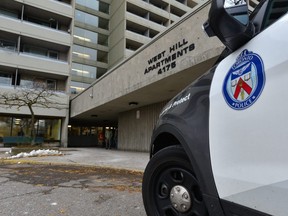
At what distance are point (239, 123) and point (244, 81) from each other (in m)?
0.27

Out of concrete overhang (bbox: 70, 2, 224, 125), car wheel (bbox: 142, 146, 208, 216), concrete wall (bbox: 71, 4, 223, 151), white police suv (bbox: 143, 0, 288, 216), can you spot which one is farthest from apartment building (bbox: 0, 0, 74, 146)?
white police suv (bbox: 143, 0, 288, 216)

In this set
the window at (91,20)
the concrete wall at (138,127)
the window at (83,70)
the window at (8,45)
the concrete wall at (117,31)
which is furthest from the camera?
the window at (91,20)

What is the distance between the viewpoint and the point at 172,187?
239 centimetres

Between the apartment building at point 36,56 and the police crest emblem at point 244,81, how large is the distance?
78.5 ft

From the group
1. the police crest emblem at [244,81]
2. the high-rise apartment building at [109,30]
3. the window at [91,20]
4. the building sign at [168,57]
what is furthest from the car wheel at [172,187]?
the window at [91,20]

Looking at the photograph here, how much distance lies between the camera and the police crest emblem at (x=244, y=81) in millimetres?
1588

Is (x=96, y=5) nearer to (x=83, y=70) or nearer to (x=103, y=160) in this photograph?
(x=83, y=70)

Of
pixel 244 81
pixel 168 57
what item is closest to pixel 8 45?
pixel 168 57

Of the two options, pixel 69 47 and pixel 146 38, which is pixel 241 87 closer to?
pixel 69 47

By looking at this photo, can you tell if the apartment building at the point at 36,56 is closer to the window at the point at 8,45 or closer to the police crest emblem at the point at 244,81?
the window at the point at 8,45

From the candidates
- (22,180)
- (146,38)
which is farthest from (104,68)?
(22,180)

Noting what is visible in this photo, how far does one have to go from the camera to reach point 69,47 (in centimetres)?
2784

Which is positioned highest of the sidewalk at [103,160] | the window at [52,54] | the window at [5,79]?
the window at [52,54]

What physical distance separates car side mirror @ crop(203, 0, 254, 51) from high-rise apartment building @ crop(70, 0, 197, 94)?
34.5m
